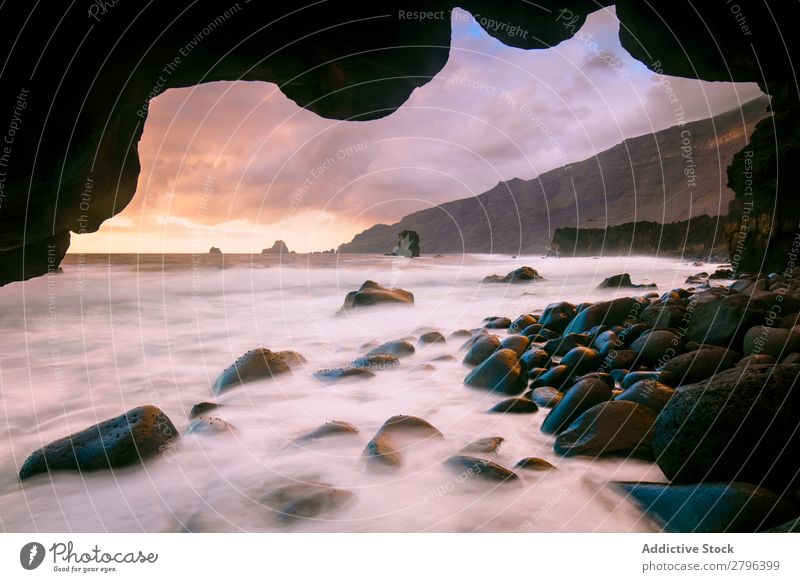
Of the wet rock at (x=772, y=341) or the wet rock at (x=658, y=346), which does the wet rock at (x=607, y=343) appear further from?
the wet rock at (x=772, y=341)

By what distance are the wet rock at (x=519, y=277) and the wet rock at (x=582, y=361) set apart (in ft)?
35.0

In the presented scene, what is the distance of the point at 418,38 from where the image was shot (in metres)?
5.67

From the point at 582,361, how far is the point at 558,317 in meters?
2.28

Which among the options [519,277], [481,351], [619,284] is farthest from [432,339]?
A: [519,277]

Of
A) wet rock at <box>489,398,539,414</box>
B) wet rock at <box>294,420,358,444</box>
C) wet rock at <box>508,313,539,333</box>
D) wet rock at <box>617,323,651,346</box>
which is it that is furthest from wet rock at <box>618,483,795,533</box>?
wet rock at <box>508,313,539,333</box>

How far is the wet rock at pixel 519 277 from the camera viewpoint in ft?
49.4

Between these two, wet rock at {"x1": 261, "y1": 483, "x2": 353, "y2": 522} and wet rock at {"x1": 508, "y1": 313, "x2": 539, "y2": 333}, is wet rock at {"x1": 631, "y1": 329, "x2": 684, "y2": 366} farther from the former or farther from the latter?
wet rock at {"x1": 261, "y1": 483, "x2": 353, "y2": 522}

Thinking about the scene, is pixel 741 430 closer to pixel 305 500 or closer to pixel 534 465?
pixel 534 465

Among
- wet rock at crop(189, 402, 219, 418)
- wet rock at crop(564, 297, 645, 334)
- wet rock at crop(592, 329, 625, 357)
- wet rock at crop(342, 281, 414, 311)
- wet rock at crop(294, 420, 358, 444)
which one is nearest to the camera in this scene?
wet rock at crop(294, 420, 358, 444)

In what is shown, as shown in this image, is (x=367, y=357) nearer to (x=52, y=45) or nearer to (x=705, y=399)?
(x=705, y=399)

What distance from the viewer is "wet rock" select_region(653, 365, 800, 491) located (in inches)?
94.6

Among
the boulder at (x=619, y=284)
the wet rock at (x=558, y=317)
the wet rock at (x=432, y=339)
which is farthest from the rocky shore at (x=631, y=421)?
the boulder at (x=619, y=284)
